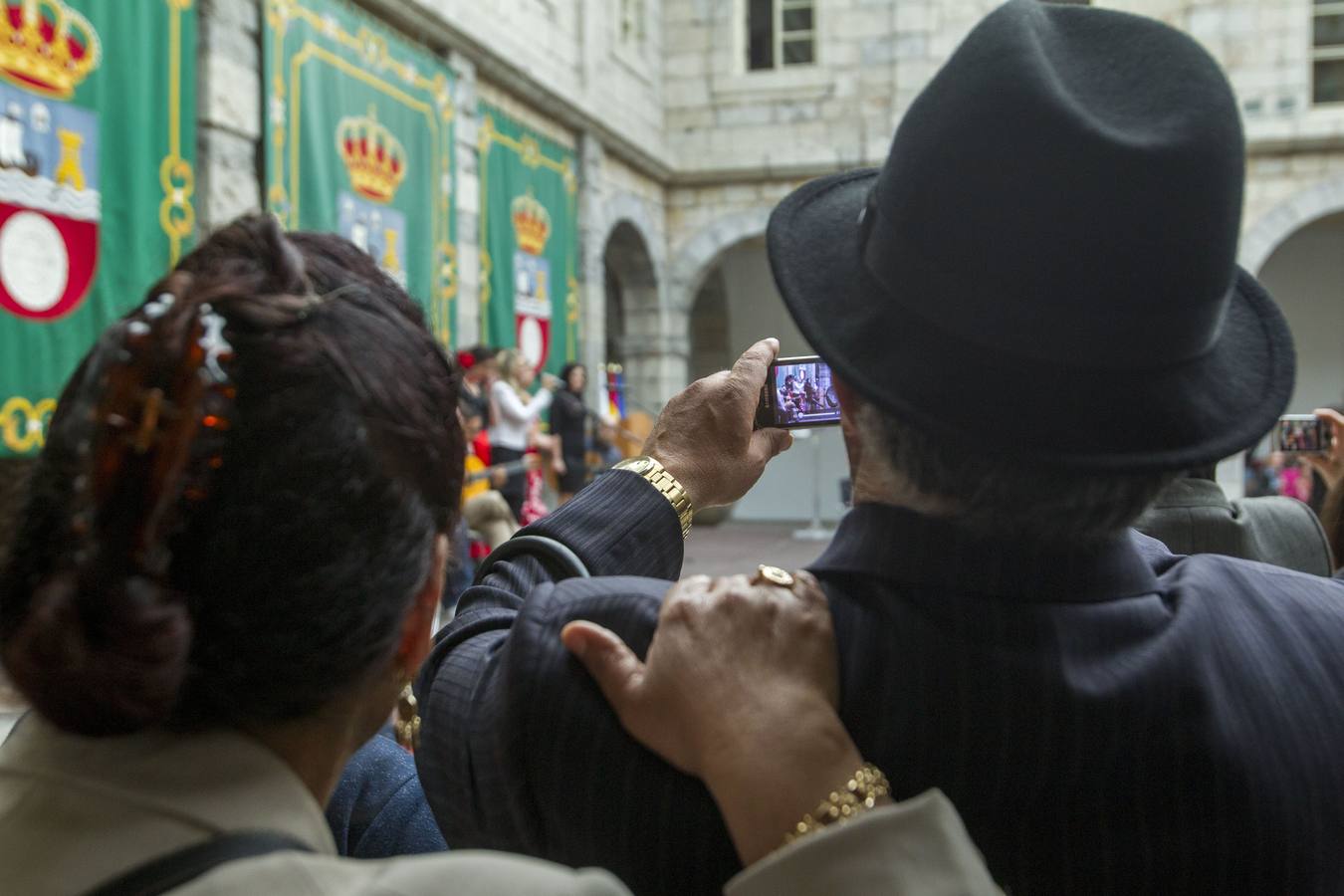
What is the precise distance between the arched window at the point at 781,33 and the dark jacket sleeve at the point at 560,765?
10841mm

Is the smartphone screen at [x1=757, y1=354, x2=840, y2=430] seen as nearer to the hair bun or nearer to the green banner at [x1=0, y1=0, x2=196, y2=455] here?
the hair bun

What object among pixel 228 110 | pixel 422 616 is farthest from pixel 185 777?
pixel 228 110

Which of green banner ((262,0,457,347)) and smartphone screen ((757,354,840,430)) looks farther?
green banner ((262,0,457,347))

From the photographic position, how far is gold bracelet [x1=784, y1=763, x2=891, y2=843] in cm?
65

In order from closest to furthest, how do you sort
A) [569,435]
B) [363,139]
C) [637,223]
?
[363,139]
[569,435]
[637,223]

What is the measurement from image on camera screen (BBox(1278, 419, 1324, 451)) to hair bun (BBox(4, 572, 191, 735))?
2.31m

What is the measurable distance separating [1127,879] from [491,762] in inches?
16.6

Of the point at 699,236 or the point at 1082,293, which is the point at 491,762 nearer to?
the point at 1082,293

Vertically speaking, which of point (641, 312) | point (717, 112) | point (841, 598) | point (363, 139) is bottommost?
point (841, 598)

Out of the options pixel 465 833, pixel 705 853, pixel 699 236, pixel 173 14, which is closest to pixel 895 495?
pixel 705 853

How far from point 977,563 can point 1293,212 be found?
428 inches

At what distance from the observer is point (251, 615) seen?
63cm

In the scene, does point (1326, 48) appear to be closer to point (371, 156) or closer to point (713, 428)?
point (371, 156)

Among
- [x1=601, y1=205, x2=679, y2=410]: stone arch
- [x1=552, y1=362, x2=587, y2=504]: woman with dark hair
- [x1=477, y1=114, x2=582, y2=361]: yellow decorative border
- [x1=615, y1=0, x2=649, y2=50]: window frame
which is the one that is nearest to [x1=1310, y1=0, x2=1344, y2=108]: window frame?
[x1=615, y1=0, x2=649, y2=50]: window frame
